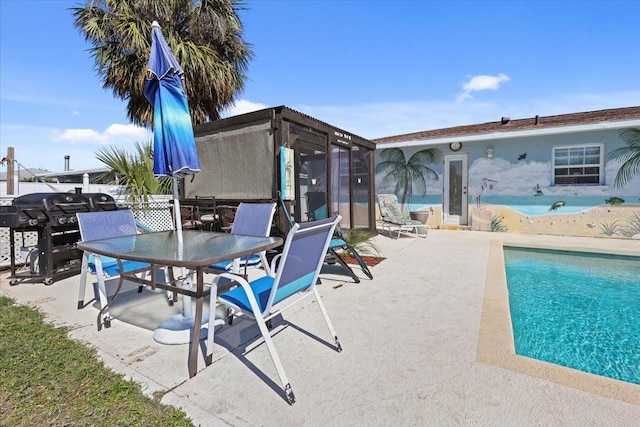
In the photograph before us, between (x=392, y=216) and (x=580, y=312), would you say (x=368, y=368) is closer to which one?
(x=580, y=312)

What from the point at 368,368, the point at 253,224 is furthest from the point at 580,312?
the point at 253,224

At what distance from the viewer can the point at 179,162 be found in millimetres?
2709

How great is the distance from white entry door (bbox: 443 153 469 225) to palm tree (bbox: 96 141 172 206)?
8.70 meters

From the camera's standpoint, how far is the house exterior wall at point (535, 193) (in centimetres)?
867

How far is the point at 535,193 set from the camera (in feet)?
31.1

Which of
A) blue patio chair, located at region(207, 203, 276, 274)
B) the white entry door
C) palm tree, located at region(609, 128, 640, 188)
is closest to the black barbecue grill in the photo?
blue patio chair, located at region(207, 203, 276, 274)

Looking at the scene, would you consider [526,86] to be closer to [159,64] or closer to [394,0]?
[394,0]

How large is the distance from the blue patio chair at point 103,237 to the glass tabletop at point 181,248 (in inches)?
13.0

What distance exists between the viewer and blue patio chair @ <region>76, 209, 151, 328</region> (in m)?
3.09

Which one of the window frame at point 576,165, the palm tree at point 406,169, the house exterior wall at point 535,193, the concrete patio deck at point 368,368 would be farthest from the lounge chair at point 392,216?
the concrete patio deck at point 368,368

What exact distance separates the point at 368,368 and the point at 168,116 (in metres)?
2.62

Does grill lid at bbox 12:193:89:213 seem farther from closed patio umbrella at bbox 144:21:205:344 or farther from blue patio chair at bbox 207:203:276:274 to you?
closed patio umbrella at bbox 144:21:205:344

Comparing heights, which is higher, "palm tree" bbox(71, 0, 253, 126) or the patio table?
"palm tree" bbox(71, 0, 253, 126)

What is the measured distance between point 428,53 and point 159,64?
1037cm
